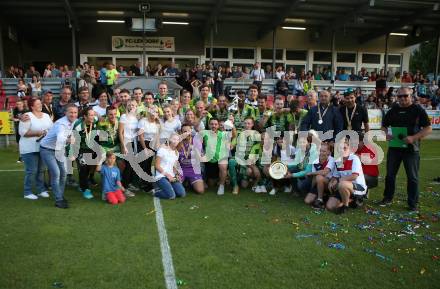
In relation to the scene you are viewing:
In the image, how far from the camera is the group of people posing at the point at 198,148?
604 cm

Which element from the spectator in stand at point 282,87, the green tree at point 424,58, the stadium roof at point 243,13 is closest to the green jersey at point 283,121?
the spectator in stand at point 282,87

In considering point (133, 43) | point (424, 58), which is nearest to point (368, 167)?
point (133, 43)

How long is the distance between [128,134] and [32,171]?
162cm

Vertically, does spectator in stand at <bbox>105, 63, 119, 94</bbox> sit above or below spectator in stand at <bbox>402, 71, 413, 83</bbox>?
below

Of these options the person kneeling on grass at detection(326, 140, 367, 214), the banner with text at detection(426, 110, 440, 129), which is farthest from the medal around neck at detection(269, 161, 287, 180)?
the banner with text at detection(426, 110, 440, 129)

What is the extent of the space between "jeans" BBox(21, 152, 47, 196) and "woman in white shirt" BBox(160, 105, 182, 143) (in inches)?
80.8

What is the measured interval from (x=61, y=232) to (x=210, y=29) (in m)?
17.5

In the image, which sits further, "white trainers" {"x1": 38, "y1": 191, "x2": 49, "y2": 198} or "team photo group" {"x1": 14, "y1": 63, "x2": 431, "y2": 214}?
"white trainers" {"x1": 38, "y1": 191, "x2": 49, "y2": 198}

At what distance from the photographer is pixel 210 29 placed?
20.8 meters

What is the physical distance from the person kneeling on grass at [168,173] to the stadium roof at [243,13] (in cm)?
1273

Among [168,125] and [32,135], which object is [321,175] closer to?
[168,125]

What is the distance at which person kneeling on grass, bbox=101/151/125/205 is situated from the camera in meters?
6.30

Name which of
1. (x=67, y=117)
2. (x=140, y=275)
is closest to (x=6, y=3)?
(x=67, y=117)

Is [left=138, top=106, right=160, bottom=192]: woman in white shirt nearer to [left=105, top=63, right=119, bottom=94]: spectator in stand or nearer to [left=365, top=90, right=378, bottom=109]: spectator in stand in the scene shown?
[left=105, top=63, right=119, bottom=94]: spectator in stand
